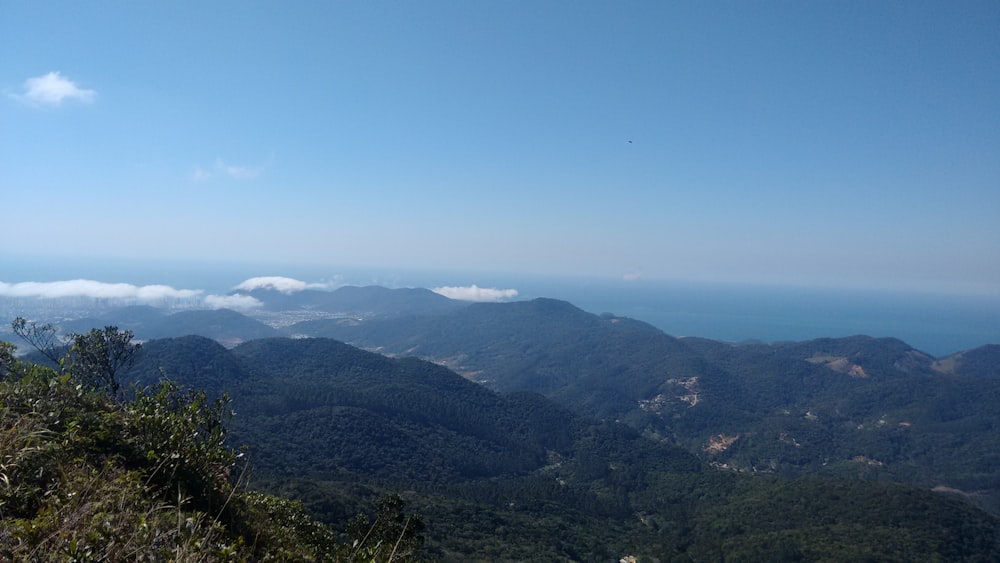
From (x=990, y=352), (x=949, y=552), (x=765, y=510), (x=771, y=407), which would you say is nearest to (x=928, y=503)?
(x=949, y=552)

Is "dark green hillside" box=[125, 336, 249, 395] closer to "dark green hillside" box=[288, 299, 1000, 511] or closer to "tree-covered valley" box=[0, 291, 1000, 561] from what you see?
"tree-covered valley" box=[0, 291, 1000, 561]

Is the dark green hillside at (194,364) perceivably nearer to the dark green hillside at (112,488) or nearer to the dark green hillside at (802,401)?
the dark green hillside at (112,488)

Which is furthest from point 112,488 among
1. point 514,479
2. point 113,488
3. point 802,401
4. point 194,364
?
point 802,401

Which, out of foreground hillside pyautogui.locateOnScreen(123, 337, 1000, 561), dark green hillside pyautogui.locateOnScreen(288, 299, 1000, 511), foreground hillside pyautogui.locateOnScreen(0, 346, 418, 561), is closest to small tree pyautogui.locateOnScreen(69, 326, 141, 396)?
foreground hillside pyautogui.locateOnScreen(0, 346, 418, 561)

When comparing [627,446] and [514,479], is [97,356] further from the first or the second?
[627,446]

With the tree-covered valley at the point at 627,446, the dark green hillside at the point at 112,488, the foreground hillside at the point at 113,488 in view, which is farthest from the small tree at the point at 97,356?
the dark green hillside at the point at 112,488

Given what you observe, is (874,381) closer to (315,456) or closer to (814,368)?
(814,368)

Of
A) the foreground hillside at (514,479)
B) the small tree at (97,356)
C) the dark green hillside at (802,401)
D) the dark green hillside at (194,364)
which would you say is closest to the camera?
the small tree at (97,356)
